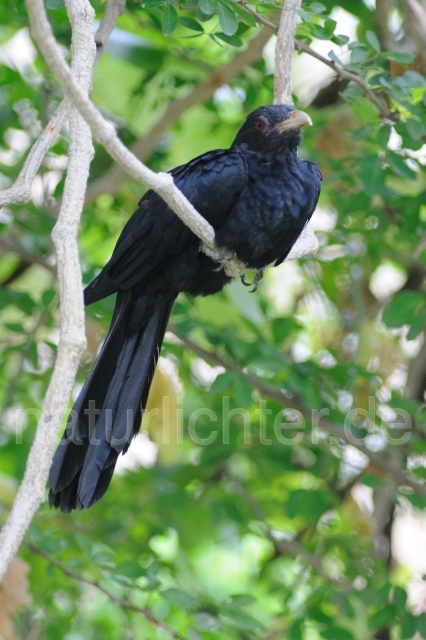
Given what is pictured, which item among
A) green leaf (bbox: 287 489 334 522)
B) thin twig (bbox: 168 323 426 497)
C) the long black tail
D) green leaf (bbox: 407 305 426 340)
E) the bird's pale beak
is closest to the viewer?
the long black tail

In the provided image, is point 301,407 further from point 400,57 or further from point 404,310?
point 400,57

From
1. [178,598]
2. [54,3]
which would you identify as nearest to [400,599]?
[178,598]

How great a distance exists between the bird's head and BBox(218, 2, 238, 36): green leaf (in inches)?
13.4

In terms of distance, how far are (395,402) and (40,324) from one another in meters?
1.44

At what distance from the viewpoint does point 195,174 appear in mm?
2510

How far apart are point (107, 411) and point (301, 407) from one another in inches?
42.8

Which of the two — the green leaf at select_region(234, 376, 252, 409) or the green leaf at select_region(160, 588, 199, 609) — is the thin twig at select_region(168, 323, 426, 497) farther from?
the green leaf at select_region(160, 588, 199, 609)

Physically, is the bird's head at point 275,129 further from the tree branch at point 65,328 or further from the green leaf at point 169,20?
the tree branch at point 65,328

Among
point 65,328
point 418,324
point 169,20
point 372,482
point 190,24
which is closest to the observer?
point 65,328

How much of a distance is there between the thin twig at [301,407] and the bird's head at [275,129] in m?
0.85

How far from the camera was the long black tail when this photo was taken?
230cm

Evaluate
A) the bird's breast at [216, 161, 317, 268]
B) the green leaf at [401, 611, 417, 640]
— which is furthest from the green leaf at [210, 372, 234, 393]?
the green leaf at [401, 611, 417, 640]

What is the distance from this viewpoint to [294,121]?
2.58 metres

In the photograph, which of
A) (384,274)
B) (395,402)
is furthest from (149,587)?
(384,274)
